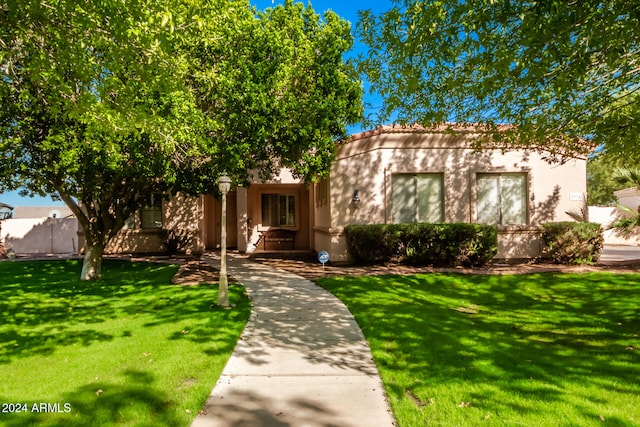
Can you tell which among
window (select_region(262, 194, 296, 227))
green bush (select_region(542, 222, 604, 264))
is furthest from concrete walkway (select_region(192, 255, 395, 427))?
window (select_region(262, 194, 296, 227))

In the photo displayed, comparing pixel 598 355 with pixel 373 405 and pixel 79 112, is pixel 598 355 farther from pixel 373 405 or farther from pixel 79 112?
pixel 79 112

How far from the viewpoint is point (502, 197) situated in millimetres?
13383

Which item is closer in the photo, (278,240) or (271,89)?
(271,89)

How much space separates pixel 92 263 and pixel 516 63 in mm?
12025

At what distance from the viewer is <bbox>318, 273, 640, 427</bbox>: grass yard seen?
3346 mm

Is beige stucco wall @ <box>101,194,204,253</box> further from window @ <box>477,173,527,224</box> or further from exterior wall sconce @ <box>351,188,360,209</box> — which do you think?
window @ <box>477,173,527,224</box>

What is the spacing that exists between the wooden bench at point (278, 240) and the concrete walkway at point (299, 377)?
1178 centimetres

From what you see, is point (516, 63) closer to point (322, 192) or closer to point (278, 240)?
point (322, 192)

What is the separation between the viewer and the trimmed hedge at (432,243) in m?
11.9

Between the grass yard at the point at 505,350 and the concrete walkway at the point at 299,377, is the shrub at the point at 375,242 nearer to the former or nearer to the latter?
the grass yard at the point at 505,350

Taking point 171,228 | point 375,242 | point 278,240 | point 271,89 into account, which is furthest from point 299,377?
point 171,228

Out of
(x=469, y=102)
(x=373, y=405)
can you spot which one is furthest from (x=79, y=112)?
(x=469, y=102)

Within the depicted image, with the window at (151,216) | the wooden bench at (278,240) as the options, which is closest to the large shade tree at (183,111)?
the window at (151,216)

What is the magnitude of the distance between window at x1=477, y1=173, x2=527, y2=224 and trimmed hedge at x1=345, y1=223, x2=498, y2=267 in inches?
57.8
